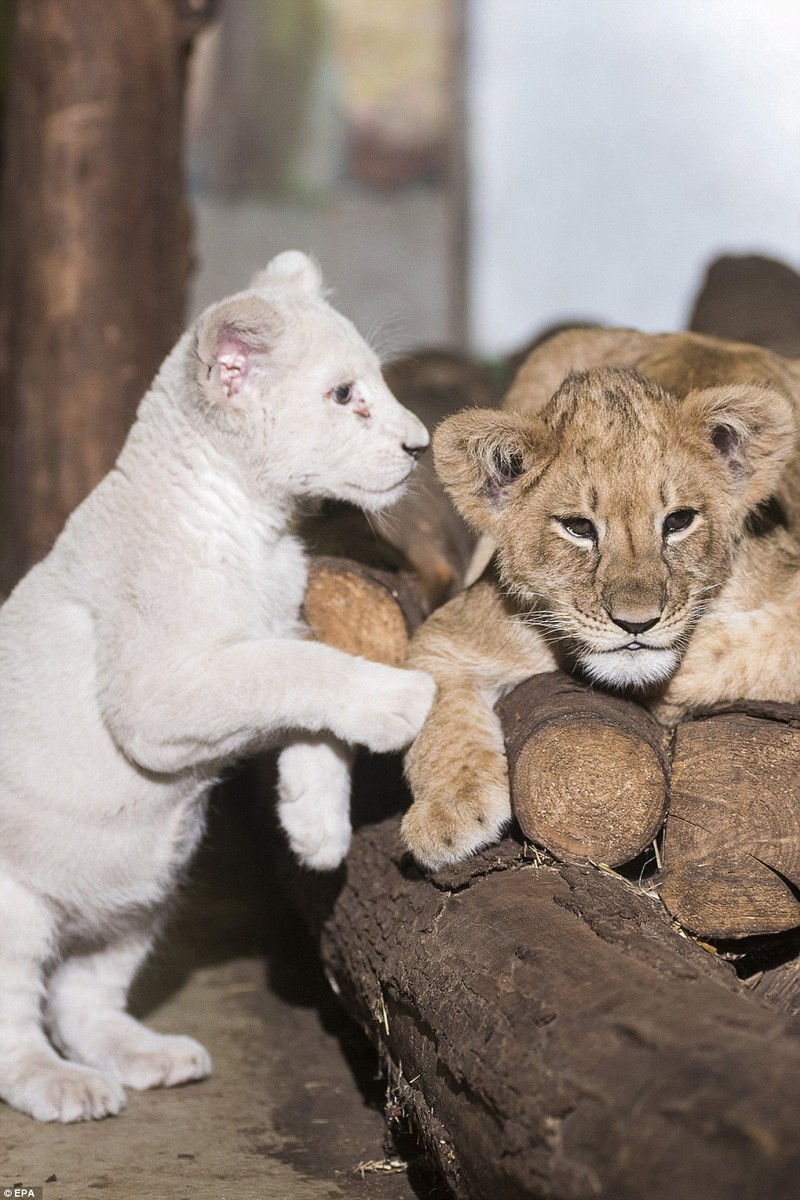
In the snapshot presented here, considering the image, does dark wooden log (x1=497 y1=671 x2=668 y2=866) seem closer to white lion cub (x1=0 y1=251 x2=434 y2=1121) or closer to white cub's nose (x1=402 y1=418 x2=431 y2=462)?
white lion cub (x1=0 y1=251 x2=434 y2=1121)

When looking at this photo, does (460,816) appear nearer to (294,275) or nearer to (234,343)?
(234,343)

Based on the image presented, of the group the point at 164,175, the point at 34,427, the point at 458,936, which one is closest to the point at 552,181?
the point at 164,175

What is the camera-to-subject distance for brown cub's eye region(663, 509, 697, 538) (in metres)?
3.18

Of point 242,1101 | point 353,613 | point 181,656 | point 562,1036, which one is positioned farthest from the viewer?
point 353,613

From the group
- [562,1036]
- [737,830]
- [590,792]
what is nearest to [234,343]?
[590,792]

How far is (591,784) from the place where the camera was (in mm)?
3066

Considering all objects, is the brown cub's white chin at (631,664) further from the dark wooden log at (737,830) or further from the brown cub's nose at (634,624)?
the dark wooden log at (737,830)

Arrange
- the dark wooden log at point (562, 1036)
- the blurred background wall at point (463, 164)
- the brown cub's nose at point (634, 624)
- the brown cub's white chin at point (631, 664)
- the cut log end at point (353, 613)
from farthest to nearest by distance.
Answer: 1. the blurred background wall at point (463, 164)
2. the cut log end at point (353, 613)
3. the brown cub's white chin at point (631, 664)
4. the brown cub's nose at point (634, 624)
5. the dark wooden log at point (562, 1036)

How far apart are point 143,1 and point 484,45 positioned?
20.0ft

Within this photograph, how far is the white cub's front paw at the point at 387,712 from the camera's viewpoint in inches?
120

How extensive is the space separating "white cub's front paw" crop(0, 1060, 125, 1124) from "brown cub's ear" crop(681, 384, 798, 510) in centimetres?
231

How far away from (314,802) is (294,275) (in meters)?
1.50

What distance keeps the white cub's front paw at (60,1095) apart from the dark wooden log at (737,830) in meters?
1.58

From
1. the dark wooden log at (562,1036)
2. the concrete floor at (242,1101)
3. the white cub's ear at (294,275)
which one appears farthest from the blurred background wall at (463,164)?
the dark wooden log at (562,1036)
